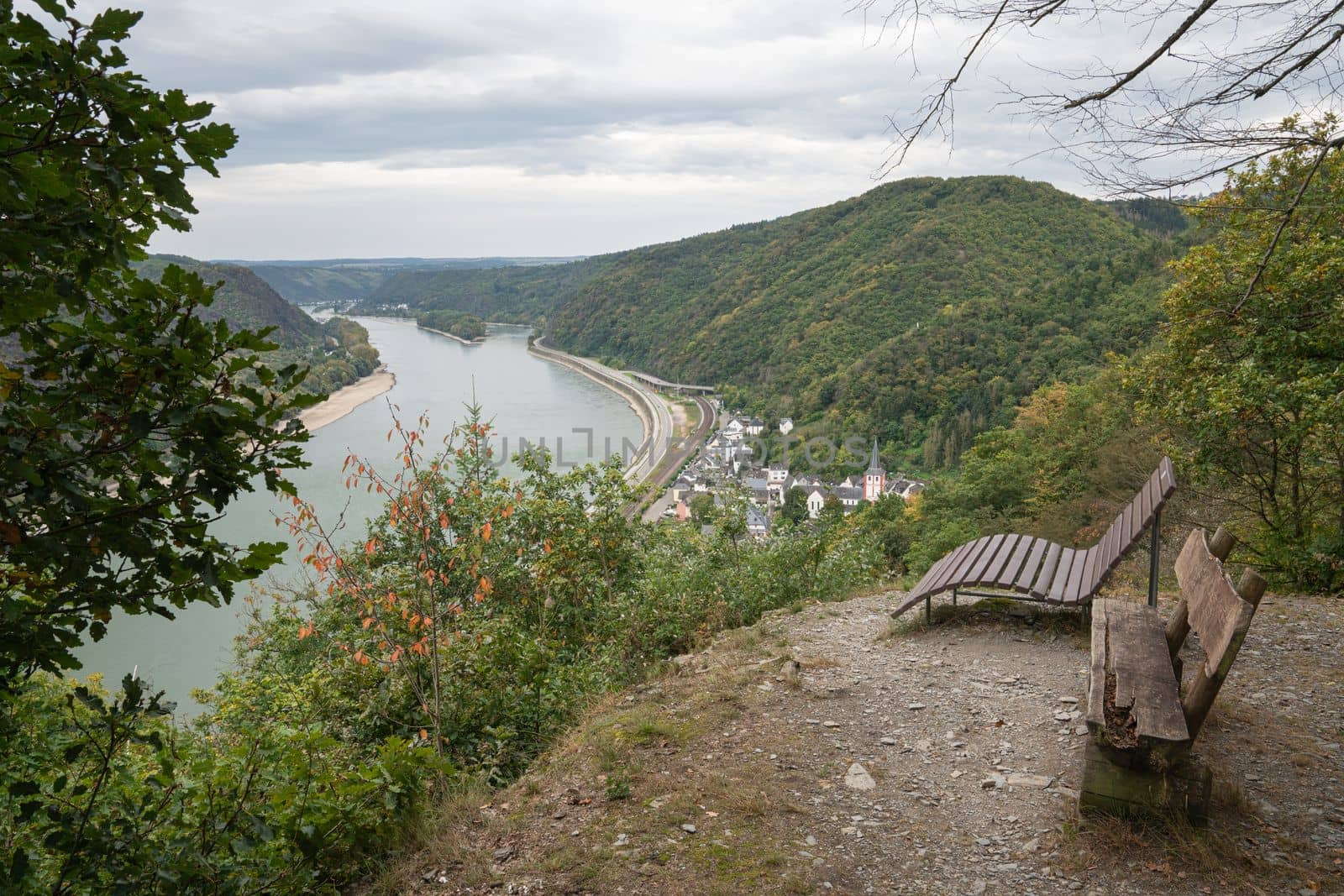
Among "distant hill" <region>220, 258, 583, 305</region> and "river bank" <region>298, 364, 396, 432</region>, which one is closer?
"river bank" <region>298, 364, 396, 432</region>

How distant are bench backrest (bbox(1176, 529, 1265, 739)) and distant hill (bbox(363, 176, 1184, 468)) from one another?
2208 cm

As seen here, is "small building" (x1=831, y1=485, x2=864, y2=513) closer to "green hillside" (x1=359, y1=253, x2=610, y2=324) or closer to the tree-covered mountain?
the tree-covered mountain

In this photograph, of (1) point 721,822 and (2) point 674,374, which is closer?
(1) point 721,822

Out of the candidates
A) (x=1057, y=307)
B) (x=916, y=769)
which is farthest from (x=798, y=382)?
(x=916, y=769)

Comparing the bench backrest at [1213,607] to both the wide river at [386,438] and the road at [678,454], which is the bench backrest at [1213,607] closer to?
the wide river at [386,438]

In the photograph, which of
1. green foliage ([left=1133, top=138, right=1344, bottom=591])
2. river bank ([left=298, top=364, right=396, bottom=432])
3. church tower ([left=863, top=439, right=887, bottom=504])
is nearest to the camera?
green foliage ([left=1133, top=138, right=1344, bottom=591])

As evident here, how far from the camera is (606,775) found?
118 inches

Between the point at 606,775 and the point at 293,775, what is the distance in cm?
106

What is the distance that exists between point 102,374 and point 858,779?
2610 mm

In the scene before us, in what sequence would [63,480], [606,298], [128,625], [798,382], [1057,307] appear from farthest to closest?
1. [606,298]
2. [798,382]
3. [1057,307]
4. [128,625]
5. [63,480]

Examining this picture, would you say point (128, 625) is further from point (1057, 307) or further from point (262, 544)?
point (1057, 307)

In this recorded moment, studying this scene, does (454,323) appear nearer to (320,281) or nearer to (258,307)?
(320,281)

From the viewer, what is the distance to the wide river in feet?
55.0

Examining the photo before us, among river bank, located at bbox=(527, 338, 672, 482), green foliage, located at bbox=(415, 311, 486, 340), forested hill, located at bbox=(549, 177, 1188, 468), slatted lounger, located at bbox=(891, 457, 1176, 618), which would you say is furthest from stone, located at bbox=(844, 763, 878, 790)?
green foliage, located at bbox=(415, 311, 486, 340)
